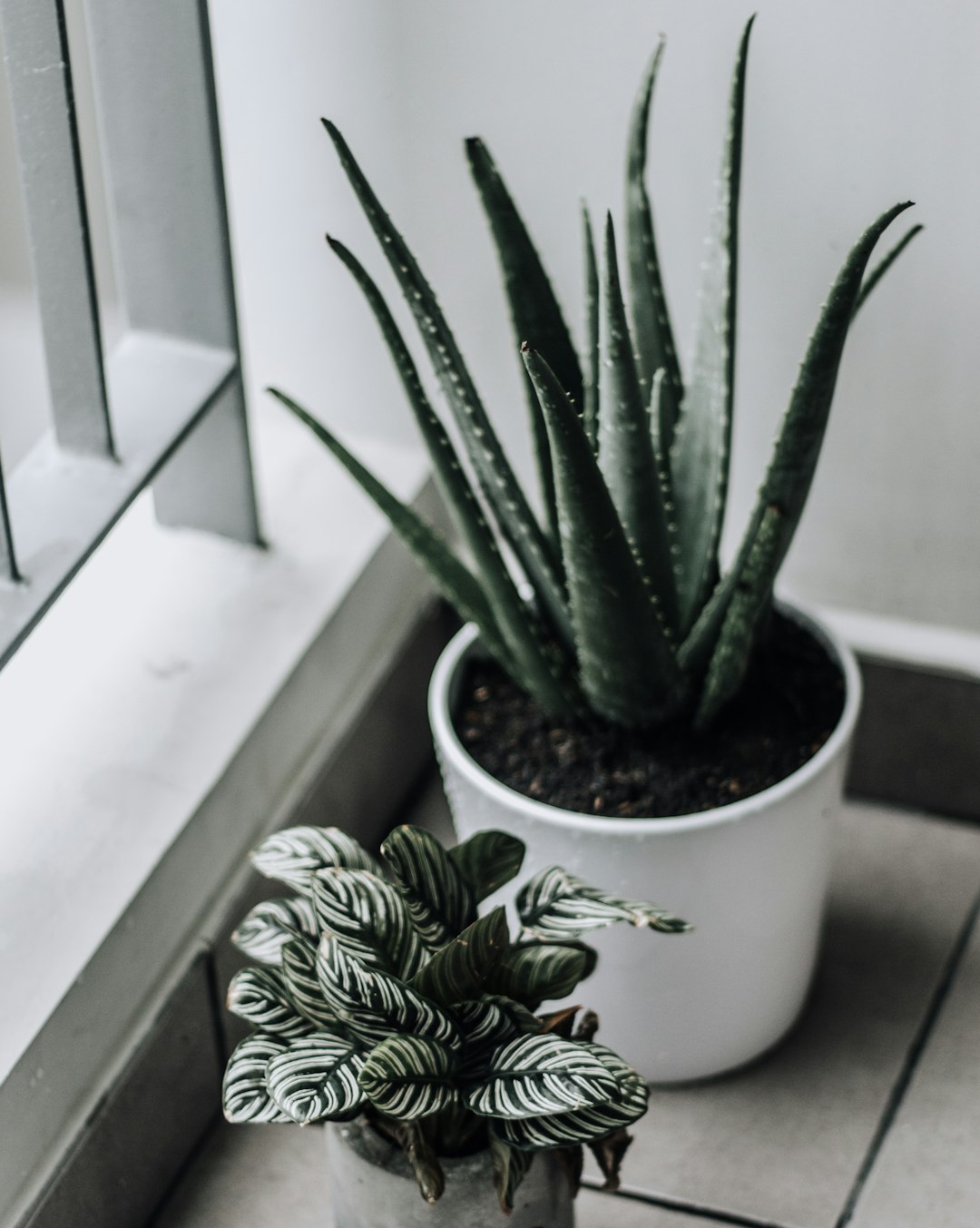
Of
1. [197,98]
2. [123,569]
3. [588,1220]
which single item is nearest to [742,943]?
[588,1220]

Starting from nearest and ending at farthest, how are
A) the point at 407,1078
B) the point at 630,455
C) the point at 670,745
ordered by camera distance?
the point at 407,1078 → the point at 630,455 → the point at 670,745

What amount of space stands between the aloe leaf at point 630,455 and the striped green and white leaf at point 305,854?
8.3 inches

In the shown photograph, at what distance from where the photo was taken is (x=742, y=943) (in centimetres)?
91

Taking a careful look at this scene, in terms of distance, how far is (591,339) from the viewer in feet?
2.73

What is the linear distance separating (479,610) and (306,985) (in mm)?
261

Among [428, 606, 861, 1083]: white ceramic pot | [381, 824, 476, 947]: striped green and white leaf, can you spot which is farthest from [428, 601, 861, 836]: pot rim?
[381, 824, 476, 947]: striped green and white leaf

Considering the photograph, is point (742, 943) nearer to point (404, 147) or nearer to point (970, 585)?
point (970, 585)

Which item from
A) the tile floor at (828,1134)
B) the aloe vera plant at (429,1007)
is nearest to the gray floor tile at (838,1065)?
the tile floor at (828,1134)

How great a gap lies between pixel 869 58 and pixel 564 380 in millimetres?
258

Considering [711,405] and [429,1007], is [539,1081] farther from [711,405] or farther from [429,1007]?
[711,405]

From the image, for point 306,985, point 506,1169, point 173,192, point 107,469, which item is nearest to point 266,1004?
point 306,985

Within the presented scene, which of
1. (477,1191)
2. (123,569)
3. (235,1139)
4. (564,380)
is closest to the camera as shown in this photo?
(477,1191)

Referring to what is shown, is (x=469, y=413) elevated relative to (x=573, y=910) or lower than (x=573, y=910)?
elevated

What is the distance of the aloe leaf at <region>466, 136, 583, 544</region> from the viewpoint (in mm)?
783
